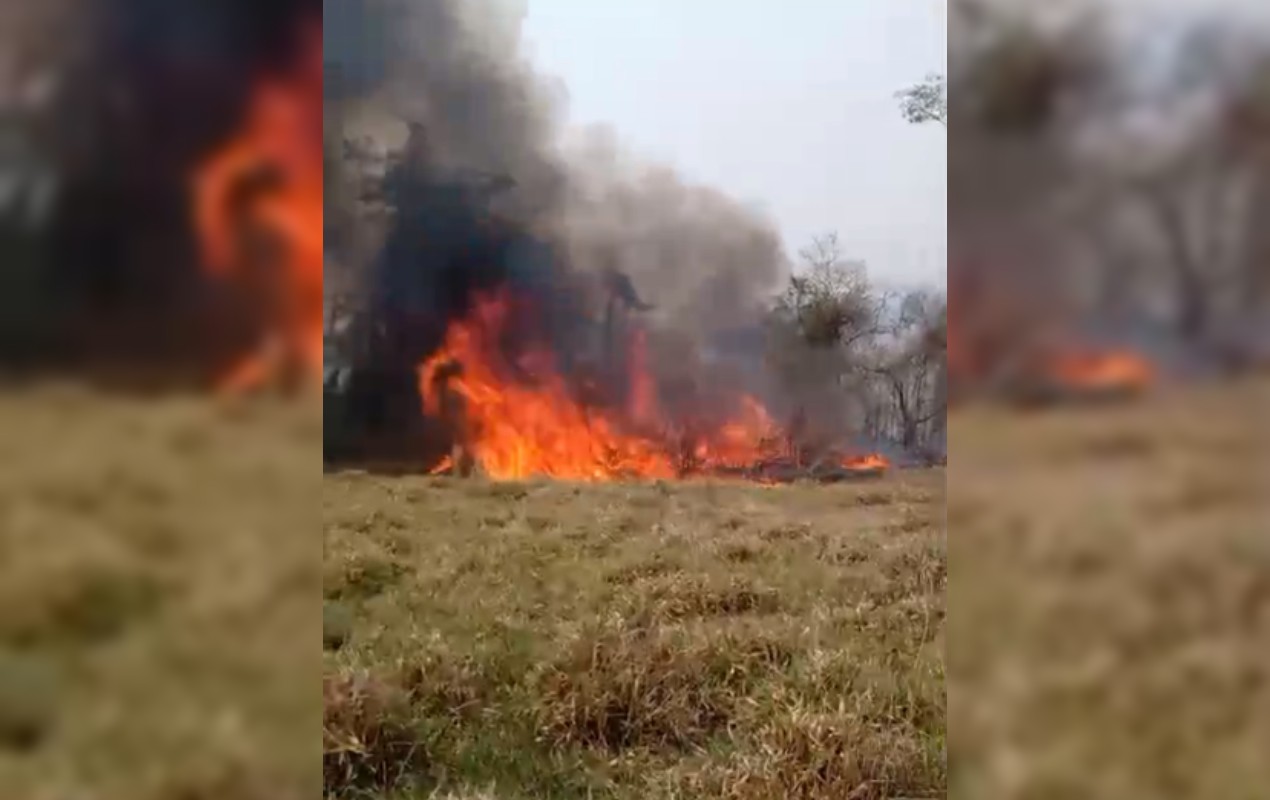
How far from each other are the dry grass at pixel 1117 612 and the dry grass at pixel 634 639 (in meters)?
0.53

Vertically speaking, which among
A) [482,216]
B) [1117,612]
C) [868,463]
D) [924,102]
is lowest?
[1117,612]

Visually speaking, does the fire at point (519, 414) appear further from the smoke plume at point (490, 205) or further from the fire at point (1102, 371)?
the fire at point (1102, 371)

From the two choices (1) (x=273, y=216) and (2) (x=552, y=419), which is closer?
(1) (x=273, y=216)

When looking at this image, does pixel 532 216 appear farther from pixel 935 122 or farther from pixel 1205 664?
pixel 1205 664

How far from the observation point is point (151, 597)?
1775 millimetres

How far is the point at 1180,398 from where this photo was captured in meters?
1.80

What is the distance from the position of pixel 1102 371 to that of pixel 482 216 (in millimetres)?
1368

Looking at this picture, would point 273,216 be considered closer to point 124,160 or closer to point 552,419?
point 124,160

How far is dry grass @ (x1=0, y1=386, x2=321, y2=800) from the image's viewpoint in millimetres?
1734

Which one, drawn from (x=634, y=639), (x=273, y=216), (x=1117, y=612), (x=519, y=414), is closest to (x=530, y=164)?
(x=519, y=414)

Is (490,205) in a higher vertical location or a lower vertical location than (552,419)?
higher

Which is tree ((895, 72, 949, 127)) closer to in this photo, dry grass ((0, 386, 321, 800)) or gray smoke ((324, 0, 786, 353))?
gray smoke ((324, 0, 786, 353))

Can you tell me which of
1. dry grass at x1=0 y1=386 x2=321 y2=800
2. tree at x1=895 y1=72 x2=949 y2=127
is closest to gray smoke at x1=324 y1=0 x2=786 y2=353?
tree at x1=895 y1=72 x2=949 y2=127

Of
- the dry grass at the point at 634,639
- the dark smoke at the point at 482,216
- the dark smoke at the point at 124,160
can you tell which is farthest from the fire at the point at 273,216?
the dry grass at the point at 634,639
